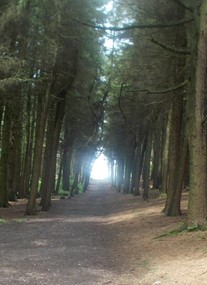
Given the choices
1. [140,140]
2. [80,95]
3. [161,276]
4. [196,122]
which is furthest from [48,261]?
[140,140]

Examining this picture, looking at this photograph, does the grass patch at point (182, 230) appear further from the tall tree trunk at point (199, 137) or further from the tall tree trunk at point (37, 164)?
the tall tree trunk at point (37, 164)

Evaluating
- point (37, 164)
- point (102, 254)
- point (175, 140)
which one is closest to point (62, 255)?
point (102, 254)

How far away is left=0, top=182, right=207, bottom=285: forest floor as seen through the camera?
7.24 metres

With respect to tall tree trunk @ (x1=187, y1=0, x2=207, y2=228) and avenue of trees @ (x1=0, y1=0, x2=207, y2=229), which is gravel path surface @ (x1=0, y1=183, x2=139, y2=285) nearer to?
tall tree trunk @ (x1=187, y1=0, x2=207, y2=228)

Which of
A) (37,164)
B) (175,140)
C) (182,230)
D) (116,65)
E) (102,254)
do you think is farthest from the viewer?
(116,65)

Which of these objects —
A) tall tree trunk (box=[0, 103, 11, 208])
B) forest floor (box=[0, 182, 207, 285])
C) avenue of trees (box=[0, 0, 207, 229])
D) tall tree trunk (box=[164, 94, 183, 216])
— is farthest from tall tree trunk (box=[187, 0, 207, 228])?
tall tree trunk (box=[0, 103, 11, 208])

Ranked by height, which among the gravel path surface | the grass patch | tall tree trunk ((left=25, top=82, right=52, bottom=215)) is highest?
tall tree trunk ((left=25, top=82, right=52, bottom=215))

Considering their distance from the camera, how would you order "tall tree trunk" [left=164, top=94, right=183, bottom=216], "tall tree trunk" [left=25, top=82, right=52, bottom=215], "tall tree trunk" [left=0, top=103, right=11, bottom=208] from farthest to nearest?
"tall tree trunk" [left=0, top=103, right=11, bottom=208], "tall tree trunk" [left=25, top=82, right=52, bottom=215], "tall tree trunk" [left=164, top=94, right=183, bottom=216]

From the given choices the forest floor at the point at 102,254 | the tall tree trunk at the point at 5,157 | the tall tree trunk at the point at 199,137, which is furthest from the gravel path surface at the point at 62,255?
the tall tree trunk at the point at 5,157

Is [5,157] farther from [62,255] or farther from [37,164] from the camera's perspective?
[62,255]

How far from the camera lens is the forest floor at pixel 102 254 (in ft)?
23.8

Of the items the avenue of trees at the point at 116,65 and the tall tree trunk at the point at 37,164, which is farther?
the tall tree trunk at the point at 37,164

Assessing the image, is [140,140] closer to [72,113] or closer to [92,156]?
[72,113]

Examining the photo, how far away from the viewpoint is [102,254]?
32.0 ft
